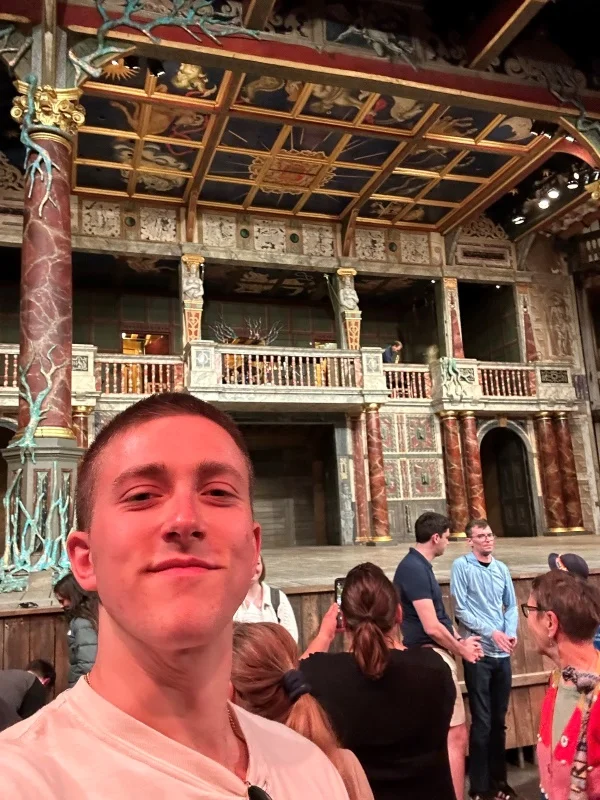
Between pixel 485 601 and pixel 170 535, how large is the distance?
347cm

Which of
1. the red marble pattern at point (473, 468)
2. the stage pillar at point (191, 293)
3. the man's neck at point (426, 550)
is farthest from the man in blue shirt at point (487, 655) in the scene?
the red marble pattern at point (473, 468)

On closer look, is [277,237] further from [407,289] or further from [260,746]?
[260,746]

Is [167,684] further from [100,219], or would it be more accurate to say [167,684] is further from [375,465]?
[100,219]

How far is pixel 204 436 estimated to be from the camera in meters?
0.89

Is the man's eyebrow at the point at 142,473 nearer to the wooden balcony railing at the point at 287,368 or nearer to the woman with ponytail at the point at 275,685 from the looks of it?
the woman with ponytail at the point at 275,685

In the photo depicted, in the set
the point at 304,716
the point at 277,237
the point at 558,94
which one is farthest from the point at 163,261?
the point at 304,716

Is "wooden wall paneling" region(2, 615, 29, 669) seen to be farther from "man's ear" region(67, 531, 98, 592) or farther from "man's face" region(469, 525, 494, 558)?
"man's ear" region(67, 531, 98, 592)

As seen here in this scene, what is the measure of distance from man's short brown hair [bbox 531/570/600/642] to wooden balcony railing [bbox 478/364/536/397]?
12.7 m

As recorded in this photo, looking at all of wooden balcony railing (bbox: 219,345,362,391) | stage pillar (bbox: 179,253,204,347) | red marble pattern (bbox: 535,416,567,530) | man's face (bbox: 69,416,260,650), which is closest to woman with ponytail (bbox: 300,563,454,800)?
man's face (bbox: 69,416,260,650)

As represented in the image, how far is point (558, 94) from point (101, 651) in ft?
37.5

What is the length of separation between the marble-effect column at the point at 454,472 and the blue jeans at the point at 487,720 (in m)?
10.2

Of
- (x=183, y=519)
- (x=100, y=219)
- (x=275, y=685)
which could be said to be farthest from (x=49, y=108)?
(x=183, y=519)

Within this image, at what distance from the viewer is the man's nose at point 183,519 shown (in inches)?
30.9

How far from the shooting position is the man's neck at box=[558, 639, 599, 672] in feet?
7.32
